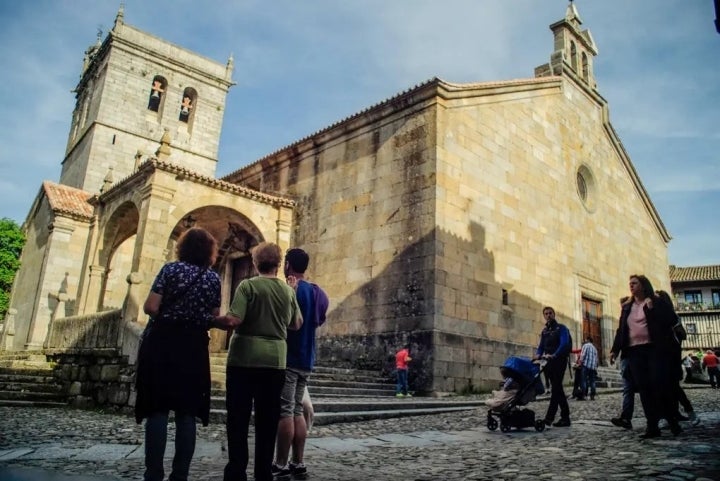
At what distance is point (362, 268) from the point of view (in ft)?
41.6

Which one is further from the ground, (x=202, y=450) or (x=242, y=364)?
(x=242, y=364)

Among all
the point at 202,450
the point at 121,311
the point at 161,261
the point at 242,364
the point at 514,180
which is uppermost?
the point at 514,180

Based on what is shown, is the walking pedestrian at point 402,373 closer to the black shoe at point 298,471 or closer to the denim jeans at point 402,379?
the denim jeans at point 402,379

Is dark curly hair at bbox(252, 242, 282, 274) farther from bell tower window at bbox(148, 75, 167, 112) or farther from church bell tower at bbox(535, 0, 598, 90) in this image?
bell tower window at bbox(148, 75, 167, 112)

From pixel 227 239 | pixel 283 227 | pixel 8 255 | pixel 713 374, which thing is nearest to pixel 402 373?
pixel 283 227

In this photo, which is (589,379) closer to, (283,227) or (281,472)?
(283,227)

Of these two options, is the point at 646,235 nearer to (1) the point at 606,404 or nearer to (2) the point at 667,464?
(1) the point at 606,404

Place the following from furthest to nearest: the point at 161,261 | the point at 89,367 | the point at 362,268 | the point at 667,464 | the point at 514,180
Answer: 1. the point at 514,180
2. the point at 362,268
3. the point at 161,261
4. the point at 89,367
5. the point at 667,464

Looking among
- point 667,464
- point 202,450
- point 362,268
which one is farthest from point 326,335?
point 667,464

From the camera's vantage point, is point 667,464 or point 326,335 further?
point 326,335

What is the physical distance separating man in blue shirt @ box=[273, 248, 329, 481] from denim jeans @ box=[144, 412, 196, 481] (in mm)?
722

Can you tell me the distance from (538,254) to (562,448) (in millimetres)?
9592

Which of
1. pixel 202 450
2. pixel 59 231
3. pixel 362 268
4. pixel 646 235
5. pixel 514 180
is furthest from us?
pixel 646 235

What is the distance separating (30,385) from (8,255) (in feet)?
74.1
